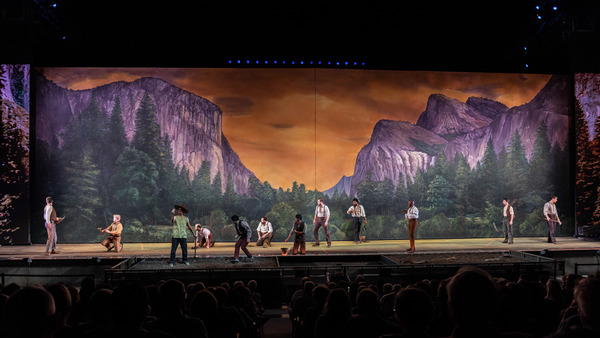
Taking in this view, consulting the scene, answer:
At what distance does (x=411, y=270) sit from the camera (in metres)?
12.9

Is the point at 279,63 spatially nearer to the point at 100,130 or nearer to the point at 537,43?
the point at 100,130

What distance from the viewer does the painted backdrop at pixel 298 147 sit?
20.4 meters

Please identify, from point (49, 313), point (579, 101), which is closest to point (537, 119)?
point (579, 101)

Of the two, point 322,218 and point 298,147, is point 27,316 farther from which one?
point 298,147

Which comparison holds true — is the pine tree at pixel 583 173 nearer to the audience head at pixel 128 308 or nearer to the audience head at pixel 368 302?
the audience head at pixel 368 302

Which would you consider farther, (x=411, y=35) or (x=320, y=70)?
(x=320, y=70)

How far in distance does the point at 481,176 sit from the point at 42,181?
19.2 meters

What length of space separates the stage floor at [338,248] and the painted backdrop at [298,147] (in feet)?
3.61

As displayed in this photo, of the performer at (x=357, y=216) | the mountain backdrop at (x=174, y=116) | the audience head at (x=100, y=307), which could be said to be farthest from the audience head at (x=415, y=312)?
the mountain backdrop at (x=174, y=116)

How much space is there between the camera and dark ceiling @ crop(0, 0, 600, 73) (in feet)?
59.3

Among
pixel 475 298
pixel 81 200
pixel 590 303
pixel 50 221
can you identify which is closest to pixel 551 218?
pixel 50 221

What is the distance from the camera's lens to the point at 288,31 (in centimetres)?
1898

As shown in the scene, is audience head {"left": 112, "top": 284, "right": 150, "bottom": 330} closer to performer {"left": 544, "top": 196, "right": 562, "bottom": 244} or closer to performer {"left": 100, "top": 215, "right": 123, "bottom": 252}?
performer {"left": 100, "top": 215, "right": 123, "bottom": 252}

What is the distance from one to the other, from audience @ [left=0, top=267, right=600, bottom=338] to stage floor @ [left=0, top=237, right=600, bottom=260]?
10002mm
